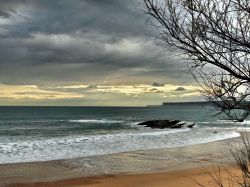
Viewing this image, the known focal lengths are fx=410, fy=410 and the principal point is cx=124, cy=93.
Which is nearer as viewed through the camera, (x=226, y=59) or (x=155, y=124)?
(x=226, y=59)

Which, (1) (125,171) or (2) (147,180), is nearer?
(2) (147,180)

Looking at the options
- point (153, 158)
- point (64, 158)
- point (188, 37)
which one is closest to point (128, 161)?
point (153, 158)

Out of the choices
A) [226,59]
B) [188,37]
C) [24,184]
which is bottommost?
[24,184]

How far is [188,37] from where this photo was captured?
15.6 feet

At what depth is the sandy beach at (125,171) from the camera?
1436cm

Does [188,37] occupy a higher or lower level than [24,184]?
higher

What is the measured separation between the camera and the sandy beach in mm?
14359

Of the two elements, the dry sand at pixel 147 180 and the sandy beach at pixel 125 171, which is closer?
the dry sand at pixel 147 180

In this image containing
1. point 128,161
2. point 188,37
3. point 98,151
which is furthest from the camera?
point 98,151

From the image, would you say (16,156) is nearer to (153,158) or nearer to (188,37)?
(153,158)

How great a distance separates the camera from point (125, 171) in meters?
16.6

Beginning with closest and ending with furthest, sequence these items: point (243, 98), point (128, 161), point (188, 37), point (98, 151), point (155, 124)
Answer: point (243, 98) → point (188, 37) → point (128, 161) → point (98, 151) → point (155, 124)

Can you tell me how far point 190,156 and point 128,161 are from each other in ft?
12.7

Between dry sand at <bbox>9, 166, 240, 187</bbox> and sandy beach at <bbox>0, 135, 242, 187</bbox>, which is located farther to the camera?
sandy beach at <bbox>0, 135, 242, 187</bbox>
